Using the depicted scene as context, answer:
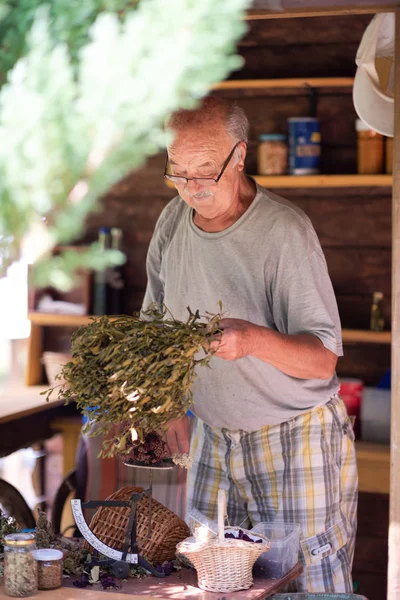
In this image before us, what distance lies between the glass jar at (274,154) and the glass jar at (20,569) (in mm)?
2292

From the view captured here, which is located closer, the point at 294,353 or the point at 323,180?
the point at 294,353

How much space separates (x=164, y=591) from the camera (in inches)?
76.0

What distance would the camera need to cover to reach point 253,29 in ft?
13.2

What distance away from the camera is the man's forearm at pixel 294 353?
2.02 metres

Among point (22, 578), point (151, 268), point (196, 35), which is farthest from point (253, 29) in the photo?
point (22, 578)

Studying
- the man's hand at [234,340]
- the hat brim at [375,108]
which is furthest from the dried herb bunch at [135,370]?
the hat brim at [375,108]

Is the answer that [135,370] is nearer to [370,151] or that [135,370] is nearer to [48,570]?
[48,570]

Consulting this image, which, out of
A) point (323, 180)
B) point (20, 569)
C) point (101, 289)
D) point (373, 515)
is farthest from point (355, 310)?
point (20, 569)

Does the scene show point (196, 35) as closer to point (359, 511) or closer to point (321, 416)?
point (321, 416)

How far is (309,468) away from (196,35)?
1.32m

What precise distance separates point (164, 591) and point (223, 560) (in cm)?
14

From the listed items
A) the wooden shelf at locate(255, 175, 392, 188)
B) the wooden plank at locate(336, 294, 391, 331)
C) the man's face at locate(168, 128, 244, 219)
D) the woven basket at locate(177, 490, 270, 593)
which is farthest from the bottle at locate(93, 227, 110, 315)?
the woven basket at locate(177, 490, 270, 593)

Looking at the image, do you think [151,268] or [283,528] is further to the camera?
[151,268]

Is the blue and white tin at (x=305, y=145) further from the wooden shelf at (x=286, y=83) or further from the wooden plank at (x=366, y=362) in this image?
the wooden plank at (x=366, y=362)
